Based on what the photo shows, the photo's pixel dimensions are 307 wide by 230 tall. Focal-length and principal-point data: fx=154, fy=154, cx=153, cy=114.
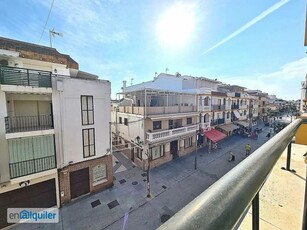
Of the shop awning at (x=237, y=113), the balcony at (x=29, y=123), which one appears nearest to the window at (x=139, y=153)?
the balcony at (x=29, y=123)

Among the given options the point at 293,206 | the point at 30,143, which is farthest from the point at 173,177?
the point at 293,206

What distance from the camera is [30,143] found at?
29.7 feet

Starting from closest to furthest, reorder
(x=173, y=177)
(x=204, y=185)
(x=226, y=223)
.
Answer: (x=226, y=223)
(x=204, y=185)
(x=173, y=177)

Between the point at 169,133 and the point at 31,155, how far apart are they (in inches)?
444

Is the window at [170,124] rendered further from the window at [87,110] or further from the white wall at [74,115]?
the window at [87,110]

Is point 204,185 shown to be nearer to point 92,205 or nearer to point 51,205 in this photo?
point 92,205

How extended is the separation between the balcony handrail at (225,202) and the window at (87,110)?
11.7 metres

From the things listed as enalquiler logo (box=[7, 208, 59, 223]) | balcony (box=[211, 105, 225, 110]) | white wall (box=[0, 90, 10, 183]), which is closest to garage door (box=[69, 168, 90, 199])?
enalquiler logo (box=[7, 208, 59, 223])

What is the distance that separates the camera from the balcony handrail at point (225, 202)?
0.44 m

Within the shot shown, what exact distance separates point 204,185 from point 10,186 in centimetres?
1320

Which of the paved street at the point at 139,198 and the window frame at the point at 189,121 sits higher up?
the window frame at the point at 189,121

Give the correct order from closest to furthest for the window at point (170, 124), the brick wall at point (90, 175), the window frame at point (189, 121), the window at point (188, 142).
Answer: the brick wall at point (90, 175), the window at point (170, 124), the window frame at point (189, 121), the window at point (188, 142)

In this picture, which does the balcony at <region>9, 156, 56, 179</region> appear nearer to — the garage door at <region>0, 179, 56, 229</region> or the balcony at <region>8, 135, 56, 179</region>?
the balcony at <region>8, 135, 56, 179</region>

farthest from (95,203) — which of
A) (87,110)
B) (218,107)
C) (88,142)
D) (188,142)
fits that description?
(218,107)
